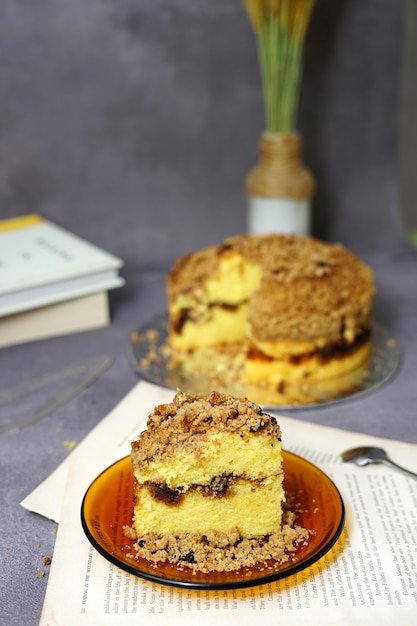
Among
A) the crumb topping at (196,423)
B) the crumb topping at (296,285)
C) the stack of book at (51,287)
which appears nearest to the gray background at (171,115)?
the stack of book at (51,287)

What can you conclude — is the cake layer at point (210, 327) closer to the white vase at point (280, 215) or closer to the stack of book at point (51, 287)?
the stack of book at point (51, 287)

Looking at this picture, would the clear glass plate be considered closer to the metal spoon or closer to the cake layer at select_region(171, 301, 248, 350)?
the cake layer at select_region(171, 301, 248, 350)

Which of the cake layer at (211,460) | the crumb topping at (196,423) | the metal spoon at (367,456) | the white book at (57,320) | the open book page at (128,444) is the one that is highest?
the crumb topping at (196,423)

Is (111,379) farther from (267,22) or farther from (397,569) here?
(267,22)

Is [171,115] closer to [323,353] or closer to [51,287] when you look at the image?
[51,287]

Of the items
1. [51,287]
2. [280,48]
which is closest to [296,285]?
[51,287]

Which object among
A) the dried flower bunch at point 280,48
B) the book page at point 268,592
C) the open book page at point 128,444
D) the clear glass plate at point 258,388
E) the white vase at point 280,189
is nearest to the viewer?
the book page at point 268,592
